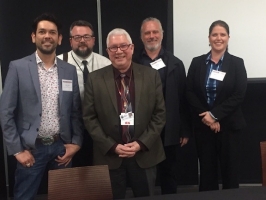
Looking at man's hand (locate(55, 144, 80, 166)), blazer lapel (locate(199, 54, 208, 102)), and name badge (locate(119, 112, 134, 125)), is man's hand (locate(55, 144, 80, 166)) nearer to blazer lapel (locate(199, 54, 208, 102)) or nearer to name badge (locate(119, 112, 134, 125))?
name badge (locate(119, 112, 134, 125))

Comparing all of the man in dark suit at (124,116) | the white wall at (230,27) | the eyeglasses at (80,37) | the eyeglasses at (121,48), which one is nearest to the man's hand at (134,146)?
the man in dark suit at (124,116)

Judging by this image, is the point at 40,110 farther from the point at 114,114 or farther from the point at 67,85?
the point at 114,114

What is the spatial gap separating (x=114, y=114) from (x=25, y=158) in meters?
0.67

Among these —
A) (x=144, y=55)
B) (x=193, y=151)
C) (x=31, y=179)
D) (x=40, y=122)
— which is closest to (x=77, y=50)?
(x=144, y=55)

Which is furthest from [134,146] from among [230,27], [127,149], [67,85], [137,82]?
[230,27]

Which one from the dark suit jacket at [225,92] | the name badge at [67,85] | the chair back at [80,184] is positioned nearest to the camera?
the chair back at [80,184]

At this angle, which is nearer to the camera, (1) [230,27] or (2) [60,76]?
(2) [60,76]

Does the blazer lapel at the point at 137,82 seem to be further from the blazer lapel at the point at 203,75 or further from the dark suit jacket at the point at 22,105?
the blazer lapel at the point at 203,75

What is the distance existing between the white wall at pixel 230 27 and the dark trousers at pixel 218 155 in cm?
110

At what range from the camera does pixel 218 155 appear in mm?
2832

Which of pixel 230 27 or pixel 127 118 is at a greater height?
pixel 230 27

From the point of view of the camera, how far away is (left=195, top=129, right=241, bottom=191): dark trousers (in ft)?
8.96

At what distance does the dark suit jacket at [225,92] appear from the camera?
264 centimetres

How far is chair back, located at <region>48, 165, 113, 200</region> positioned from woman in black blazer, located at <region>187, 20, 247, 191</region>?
1.16 meters
